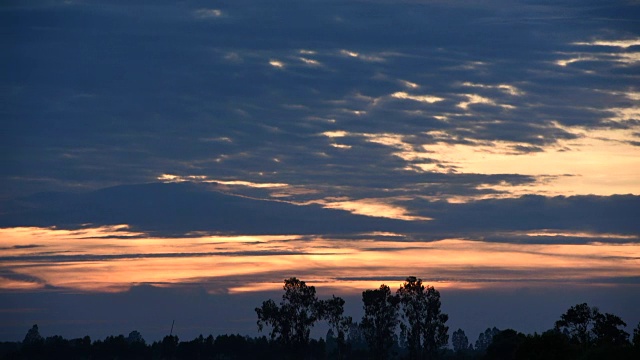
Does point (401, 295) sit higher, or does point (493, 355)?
point (401, 295)

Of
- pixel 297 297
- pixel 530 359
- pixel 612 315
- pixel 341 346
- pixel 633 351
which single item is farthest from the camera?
pixel 297 297

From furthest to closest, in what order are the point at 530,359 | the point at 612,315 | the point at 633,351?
the point at 612,315
the point at 530,359
the point at 633,351

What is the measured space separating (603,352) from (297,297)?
95237mm

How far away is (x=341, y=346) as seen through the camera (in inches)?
6658

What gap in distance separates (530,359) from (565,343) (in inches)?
166

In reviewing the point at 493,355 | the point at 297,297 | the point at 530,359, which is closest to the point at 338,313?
the point at 297,297

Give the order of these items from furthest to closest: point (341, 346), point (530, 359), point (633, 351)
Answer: point (341, 346) < point (530, 359) < point (633, 351)

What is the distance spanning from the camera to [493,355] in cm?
14712

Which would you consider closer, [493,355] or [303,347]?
[493,355]

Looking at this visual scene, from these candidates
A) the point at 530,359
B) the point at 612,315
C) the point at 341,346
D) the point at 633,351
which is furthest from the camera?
the point at 341,346

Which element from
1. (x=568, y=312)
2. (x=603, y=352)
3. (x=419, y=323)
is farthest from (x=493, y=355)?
(x=603, y=352)

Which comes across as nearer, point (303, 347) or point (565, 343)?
point (565, 343)

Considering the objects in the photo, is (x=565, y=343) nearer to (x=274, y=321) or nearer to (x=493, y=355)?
(x=493, y=355)

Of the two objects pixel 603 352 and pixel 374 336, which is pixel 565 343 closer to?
pixel 603 352
